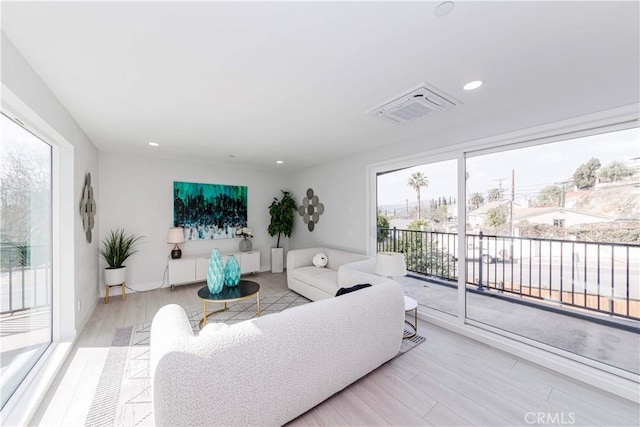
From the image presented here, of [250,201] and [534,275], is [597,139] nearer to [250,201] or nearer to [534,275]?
[534,275]

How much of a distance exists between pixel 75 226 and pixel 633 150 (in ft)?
17.3

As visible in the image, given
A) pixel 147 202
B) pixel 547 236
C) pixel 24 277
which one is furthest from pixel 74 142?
pixel 547 236

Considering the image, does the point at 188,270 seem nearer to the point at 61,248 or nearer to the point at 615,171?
the point at 61,248

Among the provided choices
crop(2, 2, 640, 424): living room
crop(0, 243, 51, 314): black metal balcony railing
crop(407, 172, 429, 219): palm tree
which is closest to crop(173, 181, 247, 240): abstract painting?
crop(2, 2, 640, 424): living room

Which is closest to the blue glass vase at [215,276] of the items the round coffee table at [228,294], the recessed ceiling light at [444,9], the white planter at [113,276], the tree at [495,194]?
the round coffee table at [228,294]

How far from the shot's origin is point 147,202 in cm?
429

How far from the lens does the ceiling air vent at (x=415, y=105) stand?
2024 mm

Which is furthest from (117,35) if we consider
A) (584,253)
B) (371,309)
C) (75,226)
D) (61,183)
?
(584,253)

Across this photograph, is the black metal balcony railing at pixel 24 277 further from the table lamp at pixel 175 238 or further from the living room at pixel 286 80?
the table lamp at pixel 175 238

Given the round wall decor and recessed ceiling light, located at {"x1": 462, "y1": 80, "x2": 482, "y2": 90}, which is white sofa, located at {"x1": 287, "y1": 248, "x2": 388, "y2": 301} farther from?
the round wall decor

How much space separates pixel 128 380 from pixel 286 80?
273cm

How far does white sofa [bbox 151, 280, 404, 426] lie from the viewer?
1153 millimetres

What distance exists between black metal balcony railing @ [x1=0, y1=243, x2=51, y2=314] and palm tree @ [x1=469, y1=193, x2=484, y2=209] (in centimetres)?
419

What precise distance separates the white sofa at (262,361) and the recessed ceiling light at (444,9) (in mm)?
1826
